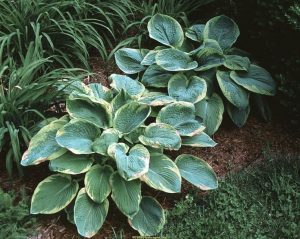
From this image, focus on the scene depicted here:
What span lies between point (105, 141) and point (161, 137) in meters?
0.38

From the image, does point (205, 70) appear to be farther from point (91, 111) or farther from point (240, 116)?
point (91, 111)

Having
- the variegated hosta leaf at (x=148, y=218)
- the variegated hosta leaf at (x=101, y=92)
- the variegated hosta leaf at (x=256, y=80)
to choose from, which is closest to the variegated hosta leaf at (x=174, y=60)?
the variegated hosta leaf at (x=256, y=80)

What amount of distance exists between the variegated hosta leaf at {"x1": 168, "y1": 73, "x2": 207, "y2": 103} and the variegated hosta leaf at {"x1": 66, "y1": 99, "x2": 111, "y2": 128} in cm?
59

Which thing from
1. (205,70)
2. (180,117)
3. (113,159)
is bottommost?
(113,159)

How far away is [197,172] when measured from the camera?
3541mm

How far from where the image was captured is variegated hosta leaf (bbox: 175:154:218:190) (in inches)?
136

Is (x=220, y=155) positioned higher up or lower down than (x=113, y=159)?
lower down

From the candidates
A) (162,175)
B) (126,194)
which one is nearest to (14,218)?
(126,194)

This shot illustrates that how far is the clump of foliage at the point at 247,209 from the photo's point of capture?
3.28 metres

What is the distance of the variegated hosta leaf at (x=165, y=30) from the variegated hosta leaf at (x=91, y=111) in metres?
0.92

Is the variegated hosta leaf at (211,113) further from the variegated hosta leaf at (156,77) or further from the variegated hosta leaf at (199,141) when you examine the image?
the variegated hosta leaf at (156,77)

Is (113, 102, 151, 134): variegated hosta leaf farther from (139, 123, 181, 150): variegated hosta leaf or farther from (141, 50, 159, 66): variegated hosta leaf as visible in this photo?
(141, 50, 159, 66): variegated hosta leaf

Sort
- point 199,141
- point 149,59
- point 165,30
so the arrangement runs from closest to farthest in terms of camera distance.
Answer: point 199,141 < point 149,59 < point 165,30

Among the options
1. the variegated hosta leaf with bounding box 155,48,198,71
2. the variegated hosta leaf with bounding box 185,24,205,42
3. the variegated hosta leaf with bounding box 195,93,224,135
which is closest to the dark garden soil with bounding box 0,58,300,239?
the variegated hosta leaf with bounding box 195,93,224,135
